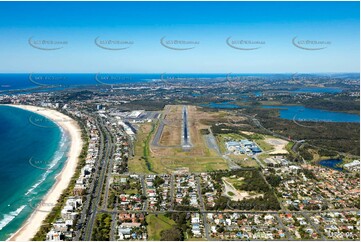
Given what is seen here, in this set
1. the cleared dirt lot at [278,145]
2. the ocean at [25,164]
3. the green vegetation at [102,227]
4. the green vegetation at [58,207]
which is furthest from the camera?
the cleared dirt lot at [278,145]

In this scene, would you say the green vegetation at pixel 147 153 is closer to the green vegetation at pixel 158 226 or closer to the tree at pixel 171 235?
the green vegetation at pixel 158 226

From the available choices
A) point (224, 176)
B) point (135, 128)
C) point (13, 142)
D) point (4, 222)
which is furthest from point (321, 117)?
point (4, 222)

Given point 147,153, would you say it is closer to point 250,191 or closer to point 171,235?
point 250,191

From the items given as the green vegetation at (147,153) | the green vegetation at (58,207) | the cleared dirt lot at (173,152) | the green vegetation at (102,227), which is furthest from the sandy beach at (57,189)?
the green vegetation at (147,153)

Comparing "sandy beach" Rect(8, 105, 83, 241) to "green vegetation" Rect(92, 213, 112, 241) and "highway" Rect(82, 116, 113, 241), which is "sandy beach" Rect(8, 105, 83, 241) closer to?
"highway" Rect(82, 116, 113, 241)

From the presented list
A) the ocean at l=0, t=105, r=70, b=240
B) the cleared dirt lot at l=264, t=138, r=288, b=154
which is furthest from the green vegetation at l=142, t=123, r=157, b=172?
the cleared dirt lot at l=264, t=138, r=288, b=154

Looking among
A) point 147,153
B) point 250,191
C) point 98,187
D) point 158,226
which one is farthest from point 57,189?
point 250,191

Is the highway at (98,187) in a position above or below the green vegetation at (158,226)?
above
